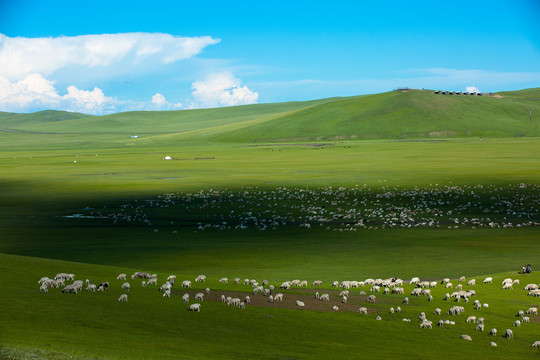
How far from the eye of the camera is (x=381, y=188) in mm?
81625

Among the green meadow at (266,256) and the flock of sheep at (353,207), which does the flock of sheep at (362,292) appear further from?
the flock of sheep at (353,207)

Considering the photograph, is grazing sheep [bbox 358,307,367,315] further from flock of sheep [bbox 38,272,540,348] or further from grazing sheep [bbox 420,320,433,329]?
grazing sheep [bbox 420,320,433,329]

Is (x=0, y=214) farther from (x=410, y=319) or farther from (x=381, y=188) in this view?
(x=410, y=319)

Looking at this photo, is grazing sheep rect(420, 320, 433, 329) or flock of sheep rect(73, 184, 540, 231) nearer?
grazing sheep rect(420, 320, 433, 329)

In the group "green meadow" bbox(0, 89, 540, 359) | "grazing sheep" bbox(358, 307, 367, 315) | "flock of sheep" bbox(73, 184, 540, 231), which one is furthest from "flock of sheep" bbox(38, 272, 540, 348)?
"flock of sheep" bbox(73, 184, 540, 231)

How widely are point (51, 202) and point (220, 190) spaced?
2109 cm

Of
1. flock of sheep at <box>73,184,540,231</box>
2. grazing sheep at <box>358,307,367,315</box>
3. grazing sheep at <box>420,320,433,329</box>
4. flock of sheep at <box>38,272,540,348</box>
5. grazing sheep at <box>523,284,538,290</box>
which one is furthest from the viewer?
flock of sheep at <box>73,184,540,231</box>

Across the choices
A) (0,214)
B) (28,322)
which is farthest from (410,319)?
(0,214)

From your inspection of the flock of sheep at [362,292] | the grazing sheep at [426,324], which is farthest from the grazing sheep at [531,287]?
the grazing sheep at [426,324]

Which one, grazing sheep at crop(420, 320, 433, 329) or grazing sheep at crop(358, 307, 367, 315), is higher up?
grazing sheep at crop(358, 307, 367, 315)

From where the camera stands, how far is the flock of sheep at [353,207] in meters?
55.5

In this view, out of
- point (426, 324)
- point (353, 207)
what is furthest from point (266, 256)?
point (353, 207)

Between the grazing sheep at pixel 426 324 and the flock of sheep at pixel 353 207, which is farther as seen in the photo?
the flock of sheep at pixel 353 207

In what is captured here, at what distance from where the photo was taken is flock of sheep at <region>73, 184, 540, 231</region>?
Result: 5553 cm
